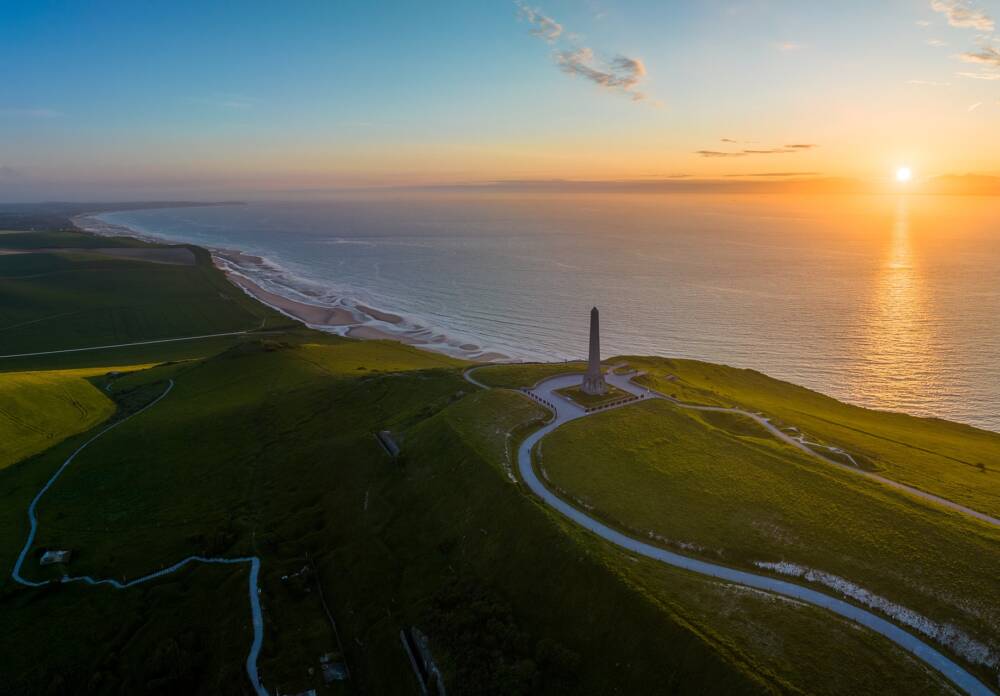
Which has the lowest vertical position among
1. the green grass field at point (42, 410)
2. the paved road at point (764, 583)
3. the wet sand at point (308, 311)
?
the green grass field at point (42, 410)

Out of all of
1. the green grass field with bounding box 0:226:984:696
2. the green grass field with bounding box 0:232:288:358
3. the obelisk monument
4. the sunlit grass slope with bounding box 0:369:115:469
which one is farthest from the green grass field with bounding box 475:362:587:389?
the green grass field with bounding box 0:232:288:358

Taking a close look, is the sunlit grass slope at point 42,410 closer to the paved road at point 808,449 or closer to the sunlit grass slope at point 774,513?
the sunlit grass slope at point 774,513

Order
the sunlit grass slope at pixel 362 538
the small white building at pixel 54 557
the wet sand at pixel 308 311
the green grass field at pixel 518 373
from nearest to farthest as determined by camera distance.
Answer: the sunlit grass slope at pixel 362 538 < the small white building at pixel 54 557 < the green grass field at pixel 518 373 < the wet sand at pixel 308 311

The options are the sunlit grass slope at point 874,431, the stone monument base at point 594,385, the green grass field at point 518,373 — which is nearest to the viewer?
the sunlit grass slope at point 874,431

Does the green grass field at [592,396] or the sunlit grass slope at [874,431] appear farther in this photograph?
the green grass field at [592,396]

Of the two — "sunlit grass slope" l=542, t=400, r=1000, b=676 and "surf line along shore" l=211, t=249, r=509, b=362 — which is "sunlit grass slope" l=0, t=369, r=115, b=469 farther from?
"sunlit grass slope" l=542, t=400, r=1000, b=676

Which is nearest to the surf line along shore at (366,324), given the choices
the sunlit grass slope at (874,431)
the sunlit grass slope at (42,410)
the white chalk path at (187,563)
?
the sunlit grass slope at (874,431)

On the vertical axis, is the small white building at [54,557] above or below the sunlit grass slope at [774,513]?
below
